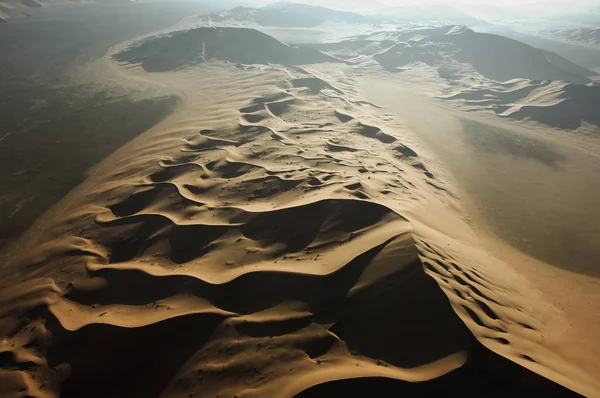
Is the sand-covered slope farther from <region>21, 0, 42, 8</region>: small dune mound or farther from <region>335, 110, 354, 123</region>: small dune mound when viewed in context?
<region>21, 0, 42, 8</region>: small dune mound

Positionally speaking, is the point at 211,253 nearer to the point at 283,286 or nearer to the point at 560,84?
the point at 283,286

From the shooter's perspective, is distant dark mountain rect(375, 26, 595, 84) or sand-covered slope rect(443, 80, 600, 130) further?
distant dark mountain rect(375, 26, 595, 84)

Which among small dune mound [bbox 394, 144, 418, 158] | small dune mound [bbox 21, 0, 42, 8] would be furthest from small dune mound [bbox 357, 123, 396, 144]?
small dune mound [bbox 21, 0, 42, 8]

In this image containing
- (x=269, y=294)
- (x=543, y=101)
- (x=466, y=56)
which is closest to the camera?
(x=269, y=294)

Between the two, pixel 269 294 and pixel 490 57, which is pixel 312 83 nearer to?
pixel 269 294

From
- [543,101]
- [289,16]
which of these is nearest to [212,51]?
[543,101]

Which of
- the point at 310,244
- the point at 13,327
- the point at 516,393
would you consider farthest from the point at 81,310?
the point at 516,393
